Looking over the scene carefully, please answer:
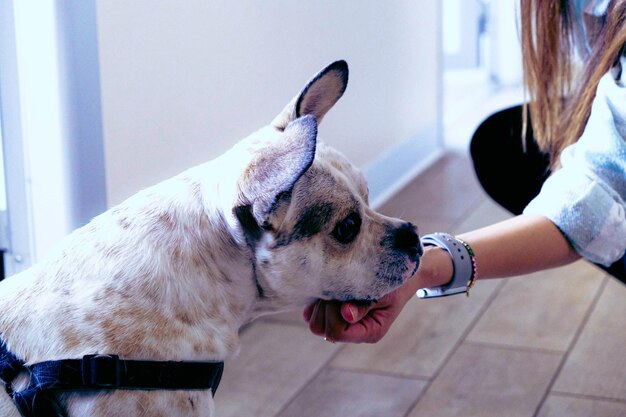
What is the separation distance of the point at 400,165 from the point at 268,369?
1423mm

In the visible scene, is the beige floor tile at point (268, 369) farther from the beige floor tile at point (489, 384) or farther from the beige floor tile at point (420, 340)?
the beige floor tile at point (489, 384)

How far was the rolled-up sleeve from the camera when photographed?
1.43 metres

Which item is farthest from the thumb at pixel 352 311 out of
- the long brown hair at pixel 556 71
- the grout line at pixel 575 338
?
the grout line at pixel 575 338

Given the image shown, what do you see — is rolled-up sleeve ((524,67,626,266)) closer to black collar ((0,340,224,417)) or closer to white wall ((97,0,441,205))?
black collar ((0,340,224,417))

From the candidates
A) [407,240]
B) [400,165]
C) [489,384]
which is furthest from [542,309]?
[407,240]

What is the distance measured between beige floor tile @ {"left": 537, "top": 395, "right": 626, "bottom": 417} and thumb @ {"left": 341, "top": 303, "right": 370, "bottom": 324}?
70cm

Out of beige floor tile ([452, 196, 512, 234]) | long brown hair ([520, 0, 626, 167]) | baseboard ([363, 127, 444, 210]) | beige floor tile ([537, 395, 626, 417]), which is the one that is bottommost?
beige floor tile ([537, 395, 626, 417])

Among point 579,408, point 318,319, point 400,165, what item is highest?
point 318,319

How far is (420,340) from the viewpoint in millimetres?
2137

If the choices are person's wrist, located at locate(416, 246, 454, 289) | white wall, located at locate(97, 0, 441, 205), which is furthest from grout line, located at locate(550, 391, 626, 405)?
white wall, located at locate(97, 0, 441, 205)

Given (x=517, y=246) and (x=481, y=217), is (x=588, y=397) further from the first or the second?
(x=481, y=217)

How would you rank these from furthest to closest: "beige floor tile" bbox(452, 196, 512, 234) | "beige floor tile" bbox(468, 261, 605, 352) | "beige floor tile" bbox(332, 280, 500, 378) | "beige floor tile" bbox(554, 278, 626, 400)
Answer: "beige floor tile" bbox(452, 196, 512, 234), "beige floor tile" bbox(468, 261, 605, 352), "beige floor tile" bbox(332, 280, 500, 378), "beige floor tile" bbox(554, 278, 626, 400)

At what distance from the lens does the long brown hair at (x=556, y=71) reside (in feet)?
5.17

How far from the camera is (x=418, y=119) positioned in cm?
348
